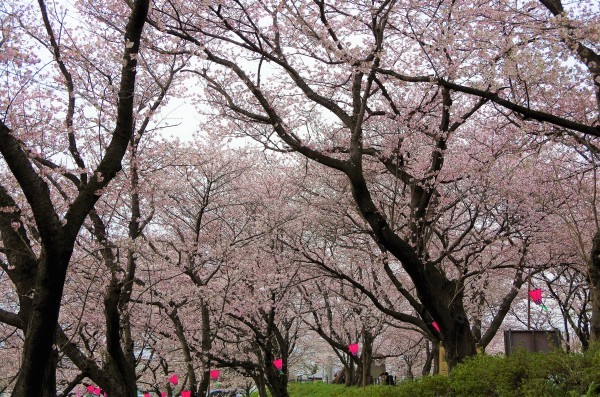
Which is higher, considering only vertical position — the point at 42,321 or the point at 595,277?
the point at 595,277

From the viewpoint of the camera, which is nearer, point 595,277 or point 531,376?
point 531,376

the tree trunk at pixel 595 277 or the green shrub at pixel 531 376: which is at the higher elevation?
the tree trunk at pixel 595 277

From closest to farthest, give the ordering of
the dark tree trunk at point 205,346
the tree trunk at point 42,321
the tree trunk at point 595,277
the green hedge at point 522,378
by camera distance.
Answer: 1. the green hedge at point 522,378
2. the tree trunk at point 42,321
3. the tree trunk at point 595,277
4. the dark tree trunk at point 205,346

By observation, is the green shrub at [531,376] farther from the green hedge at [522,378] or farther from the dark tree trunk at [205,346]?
the dark tree trunk at [205,346]

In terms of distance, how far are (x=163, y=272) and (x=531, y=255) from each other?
26.2 ft

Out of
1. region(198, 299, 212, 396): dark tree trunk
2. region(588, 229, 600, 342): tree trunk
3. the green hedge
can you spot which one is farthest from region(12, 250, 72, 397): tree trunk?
region(588, 229, 600, 342): tree trunk

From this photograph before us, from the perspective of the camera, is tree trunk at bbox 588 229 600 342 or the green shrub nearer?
the green shrub

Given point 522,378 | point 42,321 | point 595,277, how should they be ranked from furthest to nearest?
point 595,277
point 522,378
point 42,321

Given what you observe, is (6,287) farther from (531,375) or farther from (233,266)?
(531,375)

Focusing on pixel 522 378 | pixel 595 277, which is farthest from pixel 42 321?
pixel 595 277

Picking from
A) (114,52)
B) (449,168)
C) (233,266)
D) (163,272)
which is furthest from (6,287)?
(449,168)

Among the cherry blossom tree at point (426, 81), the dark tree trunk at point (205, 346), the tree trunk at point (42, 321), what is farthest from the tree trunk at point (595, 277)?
the tree trunk at point (42, 321)

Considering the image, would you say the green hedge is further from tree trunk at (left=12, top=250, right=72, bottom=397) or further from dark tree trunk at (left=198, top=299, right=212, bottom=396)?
dark tree trunk at (left=198, top=299, right=212, bottom=396)

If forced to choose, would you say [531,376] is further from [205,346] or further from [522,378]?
[205,346]
